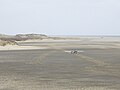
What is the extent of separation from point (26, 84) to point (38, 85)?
2.78 ft

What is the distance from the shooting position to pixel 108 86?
18.3m

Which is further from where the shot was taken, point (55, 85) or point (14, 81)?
point (14, 81)

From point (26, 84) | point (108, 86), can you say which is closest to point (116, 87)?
point (108, 86)

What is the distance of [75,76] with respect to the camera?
2280 centimetres

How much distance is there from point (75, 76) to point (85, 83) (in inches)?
130

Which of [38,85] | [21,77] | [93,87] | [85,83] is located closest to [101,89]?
[93,87]

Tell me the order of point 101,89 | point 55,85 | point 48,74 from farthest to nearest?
point 48,74 < point 55,85 < point 101,89

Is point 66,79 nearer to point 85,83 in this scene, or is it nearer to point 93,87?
point 85,83

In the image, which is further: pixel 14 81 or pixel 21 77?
pixel 21 77

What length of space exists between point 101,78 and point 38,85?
15.0 feet

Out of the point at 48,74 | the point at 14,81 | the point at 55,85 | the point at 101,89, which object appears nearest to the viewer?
the point at 101,89

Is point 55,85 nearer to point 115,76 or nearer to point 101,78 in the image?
point 101,78

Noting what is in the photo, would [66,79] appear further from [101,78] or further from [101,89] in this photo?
[101,89]

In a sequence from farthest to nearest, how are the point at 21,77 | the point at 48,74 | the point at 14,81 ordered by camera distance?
1. the point at 48,74
2. the point at 21,77
3. the point at 14,81
